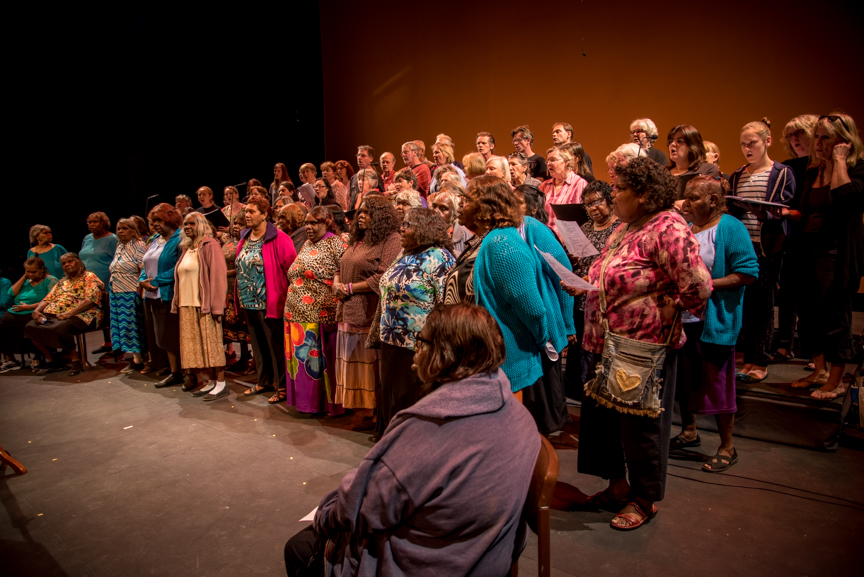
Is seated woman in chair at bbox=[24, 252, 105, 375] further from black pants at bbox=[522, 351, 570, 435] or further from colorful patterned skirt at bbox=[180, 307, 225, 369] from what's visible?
black pants at bbox=[522, 351, 570, 435]

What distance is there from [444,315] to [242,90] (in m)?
9.60

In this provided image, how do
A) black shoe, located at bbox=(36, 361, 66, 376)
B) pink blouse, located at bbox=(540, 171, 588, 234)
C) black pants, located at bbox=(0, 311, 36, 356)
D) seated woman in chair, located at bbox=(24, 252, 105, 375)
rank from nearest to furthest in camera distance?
pink blouse, located at bbox=(540, 171, 588, 234) → seated woman in chair, located at bbox=(24, 252, 105, 375) → black shoe, located at bbox=(36, 361, 66, 376) → black pants, located at bbox=(0, 311, 36, 356)

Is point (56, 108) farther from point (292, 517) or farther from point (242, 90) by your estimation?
point (292, 517)

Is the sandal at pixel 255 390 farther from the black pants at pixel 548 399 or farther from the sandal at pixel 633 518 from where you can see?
the sandal at pixel 633 518

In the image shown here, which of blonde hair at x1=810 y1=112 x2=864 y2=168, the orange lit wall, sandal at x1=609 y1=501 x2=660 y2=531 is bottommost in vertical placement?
sandal at x1=609 y1=501 x2=660 y2=531

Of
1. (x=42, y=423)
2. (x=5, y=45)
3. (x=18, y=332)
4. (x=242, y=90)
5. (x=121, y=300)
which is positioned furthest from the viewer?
(x=242, y=90)

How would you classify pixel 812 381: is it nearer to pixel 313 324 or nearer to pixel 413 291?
pixel 413 291

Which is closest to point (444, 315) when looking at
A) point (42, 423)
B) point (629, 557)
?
point (629, 557)

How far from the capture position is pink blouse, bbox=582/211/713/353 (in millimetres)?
2094

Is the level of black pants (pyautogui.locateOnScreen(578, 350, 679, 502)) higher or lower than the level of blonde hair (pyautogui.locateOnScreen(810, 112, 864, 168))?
lower

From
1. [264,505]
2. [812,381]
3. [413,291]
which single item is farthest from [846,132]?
[264,505]

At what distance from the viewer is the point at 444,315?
149 centimetres

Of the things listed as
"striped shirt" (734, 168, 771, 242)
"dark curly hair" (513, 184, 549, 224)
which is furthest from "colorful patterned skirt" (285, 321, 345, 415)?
"striped shirt" (734, 168, 771, 242)

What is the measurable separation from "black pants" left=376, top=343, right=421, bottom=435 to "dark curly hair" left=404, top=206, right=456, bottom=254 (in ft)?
2.00
